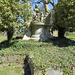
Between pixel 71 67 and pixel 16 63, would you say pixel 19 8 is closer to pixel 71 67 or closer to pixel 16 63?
pixel 16 63

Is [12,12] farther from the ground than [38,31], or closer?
farther from the ground

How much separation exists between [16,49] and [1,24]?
1855 millimetres

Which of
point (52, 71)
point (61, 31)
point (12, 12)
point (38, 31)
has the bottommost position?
point (52, 71)

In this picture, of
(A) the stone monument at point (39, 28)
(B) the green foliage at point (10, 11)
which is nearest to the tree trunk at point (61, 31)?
(A) the stone monument at point (39, 28)

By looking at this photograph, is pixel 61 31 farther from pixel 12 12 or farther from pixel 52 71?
pixel 52 71

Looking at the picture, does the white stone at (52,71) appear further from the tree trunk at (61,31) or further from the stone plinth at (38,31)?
the tree trunk at (61,31)

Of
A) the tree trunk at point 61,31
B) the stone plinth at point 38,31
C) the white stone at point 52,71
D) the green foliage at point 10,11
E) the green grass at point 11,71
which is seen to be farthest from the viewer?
the tree trunk at point 61,31

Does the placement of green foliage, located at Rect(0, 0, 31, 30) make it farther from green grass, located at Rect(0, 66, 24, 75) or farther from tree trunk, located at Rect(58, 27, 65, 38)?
tree trunk, located at Rect(58, 27, 65, 38)

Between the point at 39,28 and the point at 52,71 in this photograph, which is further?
the point at 39,28

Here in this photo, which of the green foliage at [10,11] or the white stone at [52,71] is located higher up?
the green foliage at [10,11]

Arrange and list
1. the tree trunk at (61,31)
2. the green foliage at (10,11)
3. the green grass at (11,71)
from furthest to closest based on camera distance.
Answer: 1. the tree trunk at (61,31)
2. the green foliage at (10,11)
3. the green grass at (11,71)

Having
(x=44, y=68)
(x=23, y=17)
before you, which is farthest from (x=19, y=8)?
(x=44, y=68)

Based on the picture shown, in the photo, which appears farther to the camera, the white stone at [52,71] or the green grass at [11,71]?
the green grass at [11,71]

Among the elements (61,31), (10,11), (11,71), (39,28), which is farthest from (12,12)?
(61,31)
